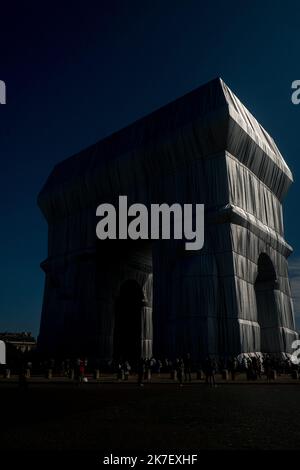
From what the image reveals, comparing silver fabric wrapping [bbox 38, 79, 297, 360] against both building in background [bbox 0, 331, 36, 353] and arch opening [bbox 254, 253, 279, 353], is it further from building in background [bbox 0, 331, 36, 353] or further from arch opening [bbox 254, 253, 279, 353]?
building in background [bbox 0, 331, 36, 353]

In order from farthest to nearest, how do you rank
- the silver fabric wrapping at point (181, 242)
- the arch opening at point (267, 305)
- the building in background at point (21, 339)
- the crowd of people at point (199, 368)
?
1. the building in background at point (21, 339)
2. the arch opening at point (267, 305)
3. the silver fabric wrapping at point (181, 242)
4. the crowd of people at point (199, 368)

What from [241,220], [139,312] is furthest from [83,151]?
[241,220]

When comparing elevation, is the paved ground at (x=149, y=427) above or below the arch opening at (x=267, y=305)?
below

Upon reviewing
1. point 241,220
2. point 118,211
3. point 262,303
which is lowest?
point 262,303

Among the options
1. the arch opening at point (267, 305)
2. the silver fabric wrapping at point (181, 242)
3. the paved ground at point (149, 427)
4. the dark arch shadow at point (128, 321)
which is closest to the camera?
the paved ground at point (149, 427)

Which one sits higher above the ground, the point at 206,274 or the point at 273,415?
the point at 206,274

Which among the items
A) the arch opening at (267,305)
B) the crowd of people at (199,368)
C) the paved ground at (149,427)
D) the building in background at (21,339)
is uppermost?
the building in background at (21,339)

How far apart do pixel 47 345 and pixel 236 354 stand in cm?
1944

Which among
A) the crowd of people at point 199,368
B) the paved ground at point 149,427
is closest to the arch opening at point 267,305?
the crowd of people at point 199,368

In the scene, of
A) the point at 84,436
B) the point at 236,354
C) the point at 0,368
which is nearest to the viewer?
the point at 84,436

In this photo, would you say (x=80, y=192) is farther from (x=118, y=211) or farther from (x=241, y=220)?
(x=241, y=220)

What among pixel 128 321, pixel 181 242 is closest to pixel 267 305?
pixel 181 242

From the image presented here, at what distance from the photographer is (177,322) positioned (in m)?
31.6

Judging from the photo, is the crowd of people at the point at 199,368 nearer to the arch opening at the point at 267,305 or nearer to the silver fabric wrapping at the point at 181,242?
the silver fabric wrapping at the point at 181,242
